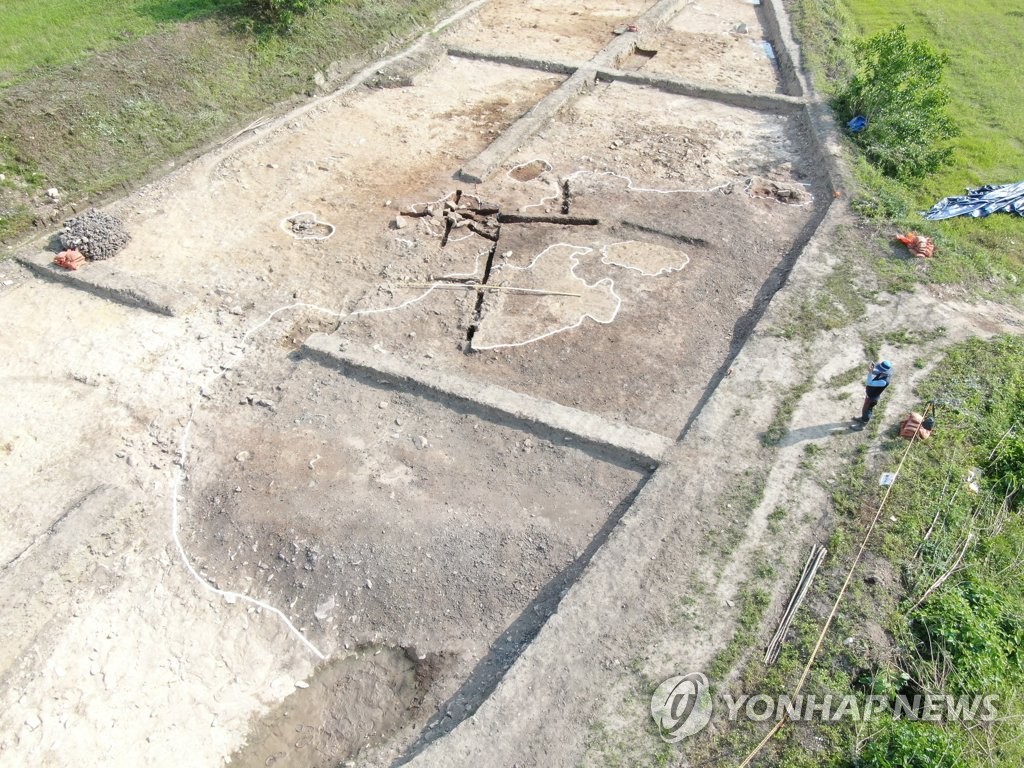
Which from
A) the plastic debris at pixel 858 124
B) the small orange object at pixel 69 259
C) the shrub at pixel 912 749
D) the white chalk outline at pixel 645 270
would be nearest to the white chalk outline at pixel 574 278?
the white chalk outline at pixel 645 270

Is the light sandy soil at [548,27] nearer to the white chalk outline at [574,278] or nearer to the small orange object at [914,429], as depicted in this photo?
the white chalk outline at [574,278]

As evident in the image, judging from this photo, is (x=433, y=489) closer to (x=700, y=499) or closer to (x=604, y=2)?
(x=700, y=499)

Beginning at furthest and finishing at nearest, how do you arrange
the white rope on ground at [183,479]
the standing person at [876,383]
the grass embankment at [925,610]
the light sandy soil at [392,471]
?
the standing person at [876,383] → the white rope on ground at [183,479] → the light sandy soil at [392,471] → the grass embankment at [925,610]

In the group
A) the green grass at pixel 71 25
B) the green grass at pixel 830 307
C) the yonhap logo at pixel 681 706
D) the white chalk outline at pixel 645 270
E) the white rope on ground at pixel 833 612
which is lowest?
the white chalk outline at pixel 645 270

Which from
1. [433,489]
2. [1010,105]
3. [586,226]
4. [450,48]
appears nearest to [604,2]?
[450,48]

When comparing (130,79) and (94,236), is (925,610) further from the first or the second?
(130,79)

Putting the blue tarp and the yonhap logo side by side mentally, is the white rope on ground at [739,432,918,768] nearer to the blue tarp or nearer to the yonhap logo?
the yonhap logo
